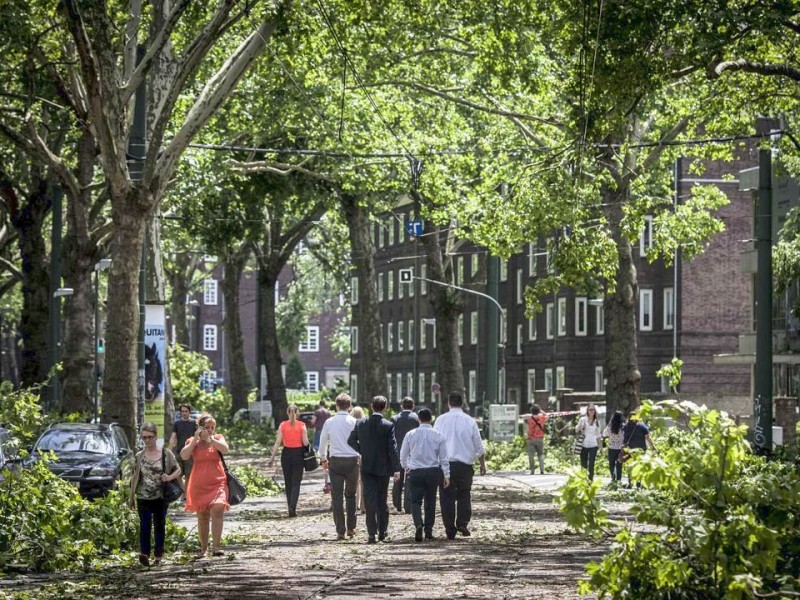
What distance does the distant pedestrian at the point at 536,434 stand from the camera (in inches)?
1516

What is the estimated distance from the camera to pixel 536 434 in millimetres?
39438

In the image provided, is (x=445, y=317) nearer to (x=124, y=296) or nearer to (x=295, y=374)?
(x=124, y=296)

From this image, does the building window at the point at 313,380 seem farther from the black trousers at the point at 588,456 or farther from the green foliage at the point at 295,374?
the black trousers at the point at 588,456

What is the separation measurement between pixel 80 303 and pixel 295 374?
98.5 m

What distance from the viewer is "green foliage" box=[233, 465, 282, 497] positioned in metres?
33.4

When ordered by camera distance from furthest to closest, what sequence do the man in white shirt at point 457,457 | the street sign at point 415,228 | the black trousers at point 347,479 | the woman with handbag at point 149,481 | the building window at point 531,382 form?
the building window at point 531,382, the street sign at point 415,228, the black trousers at point 347,479, the man in white shirt at point 457,457, the woman with handbag at point 149,481

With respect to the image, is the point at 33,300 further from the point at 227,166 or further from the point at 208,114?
the point at 208,114

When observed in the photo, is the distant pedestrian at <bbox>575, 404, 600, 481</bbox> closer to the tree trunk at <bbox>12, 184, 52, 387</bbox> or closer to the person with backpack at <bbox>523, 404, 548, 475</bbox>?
the person with backpack at <bbox>523, 404, 548, 475</bbox>

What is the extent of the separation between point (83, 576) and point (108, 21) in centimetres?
939

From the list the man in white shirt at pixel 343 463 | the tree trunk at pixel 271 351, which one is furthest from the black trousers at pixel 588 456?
the tree trunk at pixel 271 351

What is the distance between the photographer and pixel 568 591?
14344mm

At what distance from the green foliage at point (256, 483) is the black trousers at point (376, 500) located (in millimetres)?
12639

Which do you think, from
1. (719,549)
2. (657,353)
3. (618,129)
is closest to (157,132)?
(618,129)

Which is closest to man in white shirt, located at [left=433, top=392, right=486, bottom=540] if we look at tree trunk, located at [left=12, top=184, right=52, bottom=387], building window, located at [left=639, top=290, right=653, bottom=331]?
tree trunk, located at [left=12, top=184, right=52, bottom=387]
